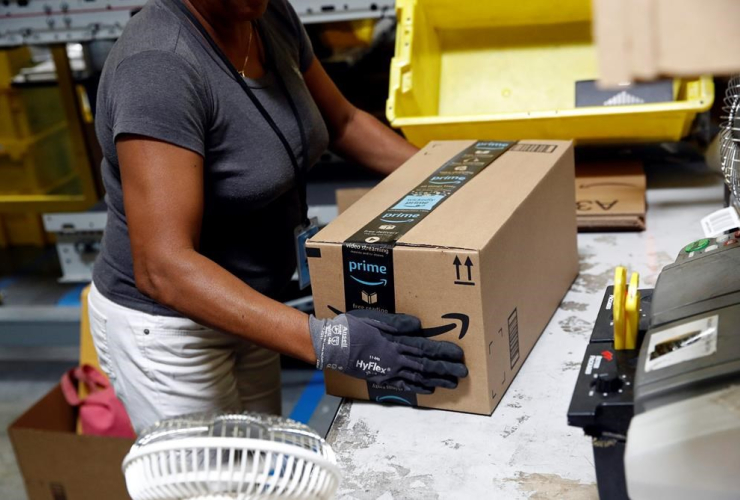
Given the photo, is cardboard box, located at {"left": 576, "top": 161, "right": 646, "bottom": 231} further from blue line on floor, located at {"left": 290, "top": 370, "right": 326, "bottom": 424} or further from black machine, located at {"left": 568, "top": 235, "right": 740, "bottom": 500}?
blue line on floor, located at {"left": 290, "top": 370, "right": 326, "bottom": 424}

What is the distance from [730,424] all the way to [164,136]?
756 mm

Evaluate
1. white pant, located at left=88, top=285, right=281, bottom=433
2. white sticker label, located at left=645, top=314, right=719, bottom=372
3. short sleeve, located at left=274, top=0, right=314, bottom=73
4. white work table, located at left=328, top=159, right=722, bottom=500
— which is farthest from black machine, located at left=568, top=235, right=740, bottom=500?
short sleeve, located at left=274, top=0, right=314, bottom=73

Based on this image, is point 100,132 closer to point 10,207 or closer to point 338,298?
point 338,298

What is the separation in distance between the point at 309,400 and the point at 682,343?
1.89m

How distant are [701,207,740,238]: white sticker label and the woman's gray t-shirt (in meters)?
0.64

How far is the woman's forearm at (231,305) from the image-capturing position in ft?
3.58

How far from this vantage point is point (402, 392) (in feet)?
3.76

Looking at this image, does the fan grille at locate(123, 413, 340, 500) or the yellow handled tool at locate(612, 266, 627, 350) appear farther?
the yellow handled tool at locate(612, 266, 627, 350)

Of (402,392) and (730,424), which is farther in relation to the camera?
(402,392)

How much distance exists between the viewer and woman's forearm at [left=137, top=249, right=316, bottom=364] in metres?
1.09

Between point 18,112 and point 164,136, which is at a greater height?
point 164,136

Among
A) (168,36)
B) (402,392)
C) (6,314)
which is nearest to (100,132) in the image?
(168,36)

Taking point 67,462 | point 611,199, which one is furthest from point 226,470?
point 67,462

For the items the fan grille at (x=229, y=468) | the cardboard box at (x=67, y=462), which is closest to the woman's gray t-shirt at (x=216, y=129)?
the fan grille at (x=229, y=468)
